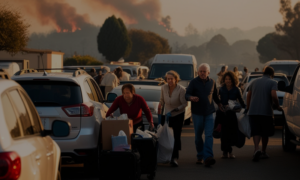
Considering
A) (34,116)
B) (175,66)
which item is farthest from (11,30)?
(34,116)

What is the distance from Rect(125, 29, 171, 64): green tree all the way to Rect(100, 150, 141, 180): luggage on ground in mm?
140032

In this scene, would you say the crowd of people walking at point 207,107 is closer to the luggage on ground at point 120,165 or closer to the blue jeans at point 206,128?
the blue jeans at point 206,128

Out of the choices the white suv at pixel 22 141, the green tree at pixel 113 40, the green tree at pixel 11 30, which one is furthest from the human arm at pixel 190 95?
the green tree at pixel 113 40

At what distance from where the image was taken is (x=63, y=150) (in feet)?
25.6

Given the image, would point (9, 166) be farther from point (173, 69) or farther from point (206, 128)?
point (173, 69)

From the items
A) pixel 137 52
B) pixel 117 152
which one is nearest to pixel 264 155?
pixel 117 152

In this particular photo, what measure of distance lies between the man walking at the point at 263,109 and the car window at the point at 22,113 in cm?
665

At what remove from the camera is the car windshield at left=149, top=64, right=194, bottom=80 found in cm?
2211

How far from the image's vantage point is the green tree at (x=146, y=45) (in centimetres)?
14812

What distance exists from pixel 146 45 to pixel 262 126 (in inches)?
5559

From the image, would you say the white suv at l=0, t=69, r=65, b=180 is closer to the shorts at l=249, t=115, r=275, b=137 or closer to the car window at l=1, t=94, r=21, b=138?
the car window at l=1, t=94, r=21, b=138

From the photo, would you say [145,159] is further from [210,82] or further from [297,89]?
[297,89]

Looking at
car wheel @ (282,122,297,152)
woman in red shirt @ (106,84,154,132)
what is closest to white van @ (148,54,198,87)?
car wheel @ (282,122,297,152)

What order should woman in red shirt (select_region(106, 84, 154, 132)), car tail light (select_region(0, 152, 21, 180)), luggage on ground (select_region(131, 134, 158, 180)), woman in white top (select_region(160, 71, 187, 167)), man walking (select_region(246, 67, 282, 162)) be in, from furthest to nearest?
man walking (select_region(246, 67, 282, 162))
woman in white top (select_region(160, 71, 187, 167))
woman in red shirt (select_region(106, 84, 154, 132))
luggage on ground (select_region(131, 134, 158, 180))
car tail light (select_region(0, 152, 21, 180))
